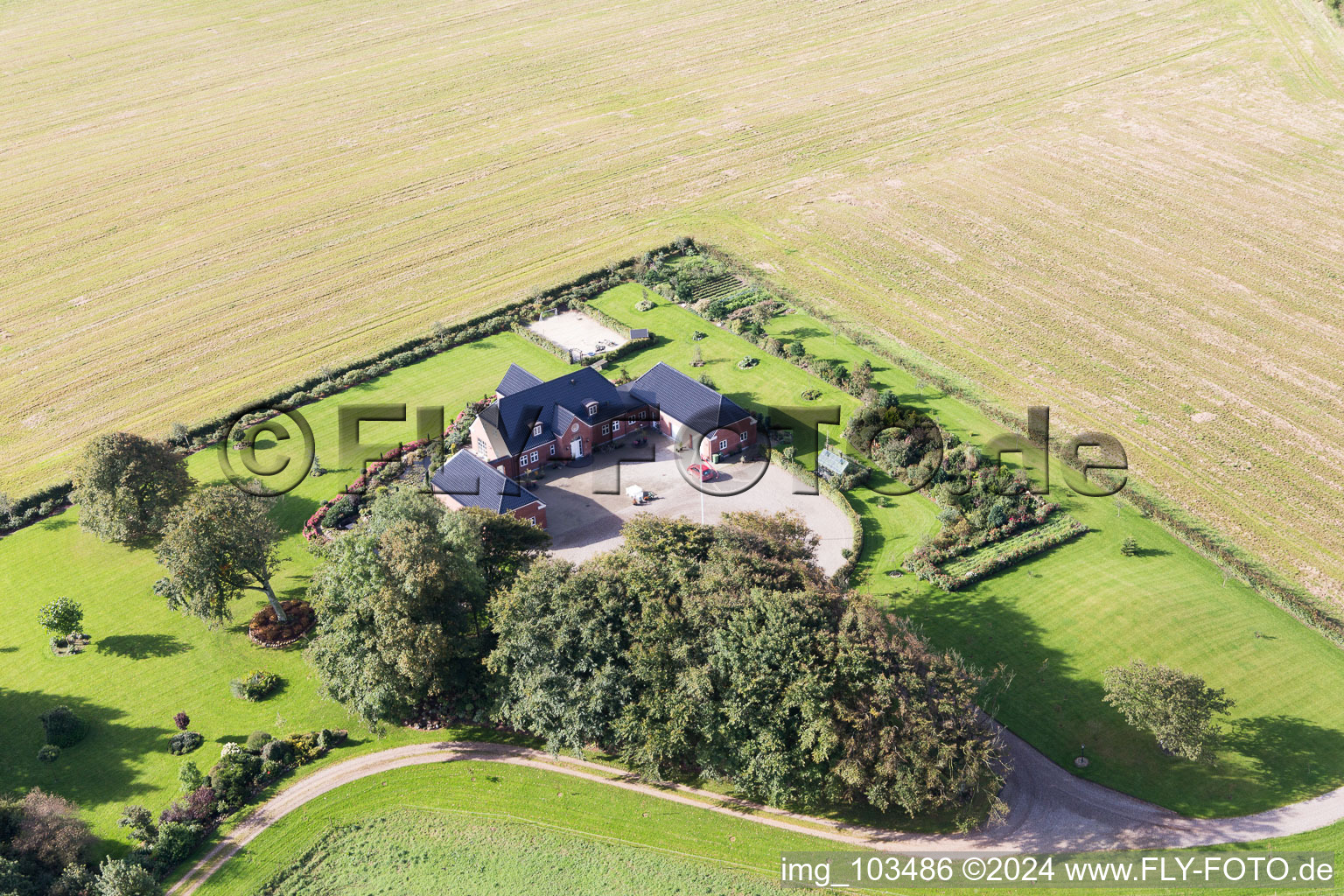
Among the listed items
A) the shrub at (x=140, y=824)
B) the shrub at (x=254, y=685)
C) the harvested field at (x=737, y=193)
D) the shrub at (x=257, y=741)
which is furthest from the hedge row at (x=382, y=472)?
the shrub at (x=140, y=824)

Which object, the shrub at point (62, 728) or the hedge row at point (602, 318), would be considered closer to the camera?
the shrub at point (62, 728)

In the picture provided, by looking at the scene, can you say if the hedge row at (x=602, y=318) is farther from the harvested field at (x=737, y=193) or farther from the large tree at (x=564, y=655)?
the large tree at (x=564, y=655)


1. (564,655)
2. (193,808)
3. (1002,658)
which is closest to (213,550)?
(193,808)

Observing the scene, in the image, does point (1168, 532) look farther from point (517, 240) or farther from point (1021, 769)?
point (517, 240)

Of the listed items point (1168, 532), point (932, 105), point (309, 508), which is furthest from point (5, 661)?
point (932, 105)

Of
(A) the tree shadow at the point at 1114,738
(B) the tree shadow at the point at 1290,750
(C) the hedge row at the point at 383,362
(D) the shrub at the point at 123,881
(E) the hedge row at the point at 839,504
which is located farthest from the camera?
(C) the hedge row at the point at 383,362
